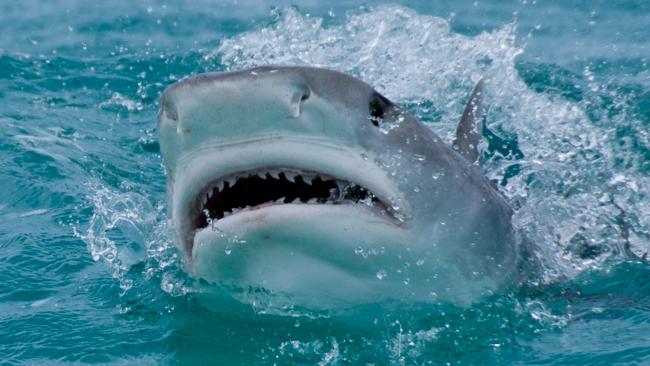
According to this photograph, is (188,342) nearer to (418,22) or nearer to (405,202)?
(405,202)

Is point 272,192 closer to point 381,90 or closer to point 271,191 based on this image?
point 271,191

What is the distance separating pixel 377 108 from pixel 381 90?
12.4ft

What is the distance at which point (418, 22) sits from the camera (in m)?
7.45

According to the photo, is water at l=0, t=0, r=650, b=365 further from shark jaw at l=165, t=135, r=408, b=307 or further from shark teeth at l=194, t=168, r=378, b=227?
shark teeth at l=194, t=168, r=378, b=227

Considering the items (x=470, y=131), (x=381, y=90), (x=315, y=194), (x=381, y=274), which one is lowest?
(x=381, y=274)

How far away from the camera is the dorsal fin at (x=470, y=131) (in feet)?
11.3

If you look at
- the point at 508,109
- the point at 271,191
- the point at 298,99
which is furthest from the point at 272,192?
the point at 508,109

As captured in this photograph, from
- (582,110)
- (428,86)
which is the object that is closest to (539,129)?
(582,110)

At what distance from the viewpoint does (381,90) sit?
6141 millimetres

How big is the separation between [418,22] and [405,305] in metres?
5.22

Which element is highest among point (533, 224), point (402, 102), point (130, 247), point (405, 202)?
point (402, 102)

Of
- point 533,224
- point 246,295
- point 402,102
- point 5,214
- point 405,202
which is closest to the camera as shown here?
point 405,202

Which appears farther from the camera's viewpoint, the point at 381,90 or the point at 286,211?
the point at 381,90

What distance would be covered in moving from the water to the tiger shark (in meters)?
0.18
